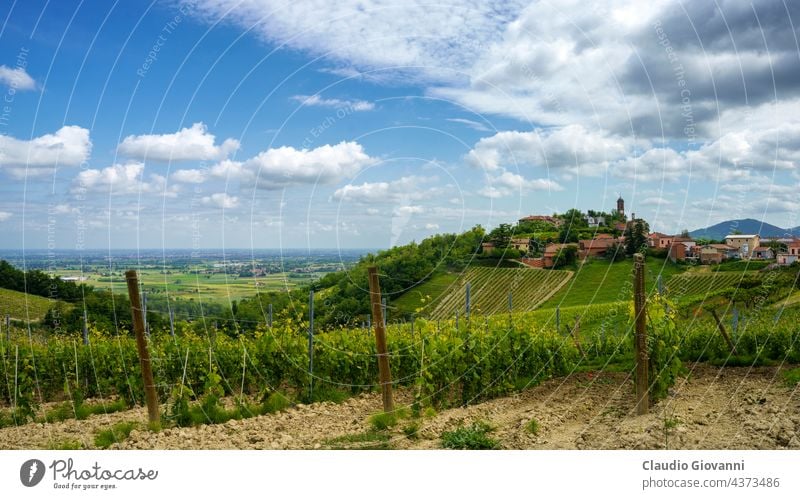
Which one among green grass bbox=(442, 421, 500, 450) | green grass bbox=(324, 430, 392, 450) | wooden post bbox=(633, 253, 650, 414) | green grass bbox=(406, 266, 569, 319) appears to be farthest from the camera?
green grass bbox=(406, 266, 569, 319)

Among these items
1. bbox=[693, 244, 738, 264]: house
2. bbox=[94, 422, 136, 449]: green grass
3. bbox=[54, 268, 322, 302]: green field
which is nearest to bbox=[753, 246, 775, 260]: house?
bbox=[693, 244, 738, 264]: house

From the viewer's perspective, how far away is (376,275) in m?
7.25

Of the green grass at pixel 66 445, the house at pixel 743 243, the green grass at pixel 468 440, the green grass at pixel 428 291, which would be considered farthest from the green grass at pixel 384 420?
→ the house at pixel 743 243

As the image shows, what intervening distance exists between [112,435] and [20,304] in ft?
18.0

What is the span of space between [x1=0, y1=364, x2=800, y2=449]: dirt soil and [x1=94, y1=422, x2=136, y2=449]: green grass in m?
0.10

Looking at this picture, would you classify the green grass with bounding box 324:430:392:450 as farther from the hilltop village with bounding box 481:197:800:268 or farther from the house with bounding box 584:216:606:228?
the house with bounding box 584:216:606:228

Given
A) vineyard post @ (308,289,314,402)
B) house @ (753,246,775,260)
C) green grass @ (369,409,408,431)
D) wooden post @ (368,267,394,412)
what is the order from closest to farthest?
1. house @ (753,246,775,260)
2. green grass @ (369,409,408,431)
3. wooden post @ (368,267,394,412)
4. vineyard post @ (308,289,314,402)

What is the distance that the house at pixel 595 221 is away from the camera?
269 inches

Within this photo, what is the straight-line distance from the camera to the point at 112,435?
674 cm

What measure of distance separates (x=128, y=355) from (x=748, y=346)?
10.7m

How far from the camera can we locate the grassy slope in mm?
9906

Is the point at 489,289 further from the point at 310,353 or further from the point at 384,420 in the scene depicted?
the point at 384,420

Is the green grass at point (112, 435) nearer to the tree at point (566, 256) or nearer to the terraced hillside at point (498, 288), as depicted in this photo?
the terraced hillside at point (498, 288)
